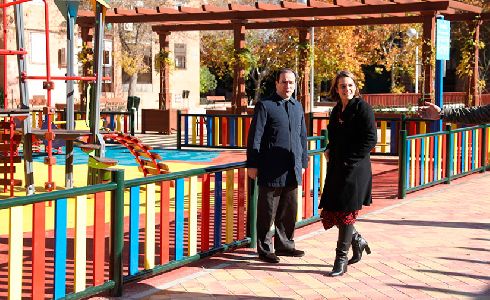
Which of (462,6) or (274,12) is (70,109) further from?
(462,6)

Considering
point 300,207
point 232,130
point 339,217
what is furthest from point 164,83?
point 339,217

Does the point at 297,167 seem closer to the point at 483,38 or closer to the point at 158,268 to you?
the point at 158,268

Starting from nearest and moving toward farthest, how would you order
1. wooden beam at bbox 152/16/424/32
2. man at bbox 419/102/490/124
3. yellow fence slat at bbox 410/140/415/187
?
man at bbox 419/102/490/124, yellow fence slat at bbox 410/140/415/187, wooden beam at bbox 152/16/424/32

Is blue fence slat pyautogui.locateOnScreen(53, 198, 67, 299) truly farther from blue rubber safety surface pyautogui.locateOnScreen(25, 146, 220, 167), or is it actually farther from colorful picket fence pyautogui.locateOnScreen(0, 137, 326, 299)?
blue rubber safety surface pyautogui.locateOnScreen(25, 146, 220, 167)

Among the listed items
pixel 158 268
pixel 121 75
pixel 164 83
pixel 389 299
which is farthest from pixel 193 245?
pixel 121 75

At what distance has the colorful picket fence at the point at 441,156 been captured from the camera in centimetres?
1239

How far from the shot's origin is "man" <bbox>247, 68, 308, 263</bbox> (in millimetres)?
7664

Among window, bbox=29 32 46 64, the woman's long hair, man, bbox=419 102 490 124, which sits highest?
window, bbox=29 32 46 64

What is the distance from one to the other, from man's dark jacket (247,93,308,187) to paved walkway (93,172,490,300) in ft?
2.64

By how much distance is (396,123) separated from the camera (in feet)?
62.2

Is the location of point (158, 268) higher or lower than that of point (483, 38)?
lower

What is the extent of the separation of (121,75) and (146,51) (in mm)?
1690

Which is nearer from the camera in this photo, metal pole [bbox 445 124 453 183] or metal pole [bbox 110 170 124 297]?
metal pole [bbox 110 170 124 297]

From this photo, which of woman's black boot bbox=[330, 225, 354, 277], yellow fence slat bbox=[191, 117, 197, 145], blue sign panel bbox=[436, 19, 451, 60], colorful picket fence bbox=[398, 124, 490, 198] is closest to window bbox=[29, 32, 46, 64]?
yellow fence slat bbox=[191, 117, 197, 145]
